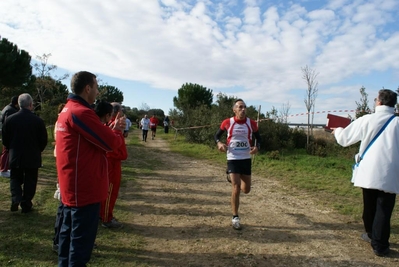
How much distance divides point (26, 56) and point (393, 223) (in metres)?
22.9

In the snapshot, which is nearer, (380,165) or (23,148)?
(380,165)

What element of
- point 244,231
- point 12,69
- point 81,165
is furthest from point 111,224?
point 12,69

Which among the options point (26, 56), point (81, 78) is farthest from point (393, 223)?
point (26, 56)

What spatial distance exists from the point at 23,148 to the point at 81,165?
317 centimetres

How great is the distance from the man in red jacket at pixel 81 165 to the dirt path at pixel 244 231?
1.28 metres

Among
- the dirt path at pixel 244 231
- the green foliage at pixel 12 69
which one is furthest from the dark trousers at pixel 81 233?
the green foliage at pixel 12 69

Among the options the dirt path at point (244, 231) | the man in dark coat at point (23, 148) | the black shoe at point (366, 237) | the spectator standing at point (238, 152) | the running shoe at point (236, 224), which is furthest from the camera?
the man in dark coat at point (23, 148)

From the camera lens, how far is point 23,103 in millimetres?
5129

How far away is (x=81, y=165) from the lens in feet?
8.53

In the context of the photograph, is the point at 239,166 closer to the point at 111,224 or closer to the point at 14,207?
the point at 111,224

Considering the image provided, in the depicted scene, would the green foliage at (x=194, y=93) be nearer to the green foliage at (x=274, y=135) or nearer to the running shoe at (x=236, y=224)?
the green foliage at (x=274, y=135)

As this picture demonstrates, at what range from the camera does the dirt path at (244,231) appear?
385 cm

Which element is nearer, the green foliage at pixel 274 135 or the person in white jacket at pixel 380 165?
the person in white jacket at pixel 380 165

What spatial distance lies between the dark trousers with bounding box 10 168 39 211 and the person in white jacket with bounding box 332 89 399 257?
5.10m
